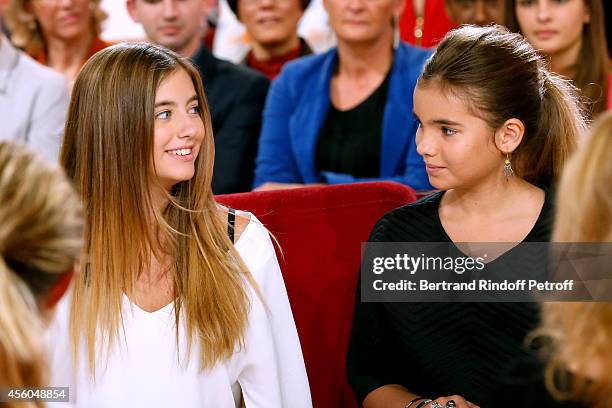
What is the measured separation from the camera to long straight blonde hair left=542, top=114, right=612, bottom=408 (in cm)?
100

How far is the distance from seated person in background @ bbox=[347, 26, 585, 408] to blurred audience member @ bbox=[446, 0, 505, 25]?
3.70 feet

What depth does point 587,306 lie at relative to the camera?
3.43ft

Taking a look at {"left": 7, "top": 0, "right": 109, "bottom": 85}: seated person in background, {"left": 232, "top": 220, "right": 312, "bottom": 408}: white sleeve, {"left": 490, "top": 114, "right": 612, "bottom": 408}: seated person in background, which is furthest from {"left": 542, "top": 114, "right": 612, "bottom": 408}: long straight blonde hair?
{"left": 7, "top": 0, "right": 109, "bottom": 85}: seated person in background

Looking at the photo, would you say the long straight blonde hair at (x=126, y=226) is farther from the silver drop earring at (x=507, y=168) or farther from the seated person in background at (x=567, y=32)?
the seated person in background at (x=567, y=32)

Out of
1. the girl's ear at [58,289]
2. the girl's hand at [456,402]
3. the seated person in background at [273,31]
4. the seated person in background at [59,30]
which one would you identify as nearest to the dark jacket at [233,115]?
the seated person in background at [273,31]

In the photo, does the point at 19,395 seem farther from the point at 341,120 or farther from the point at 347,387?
the point at 341,120

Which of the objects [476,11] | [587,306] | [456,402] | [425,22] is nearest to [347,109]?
[476,11]

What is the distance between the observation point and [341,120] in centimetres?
259

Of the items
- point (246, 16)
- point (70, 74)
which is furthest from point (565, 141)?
point (70, 74)

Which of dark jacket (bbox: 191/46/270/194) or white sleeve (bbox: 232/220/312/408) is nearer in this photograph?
white sleeve (bbox: 232/220/312/408)

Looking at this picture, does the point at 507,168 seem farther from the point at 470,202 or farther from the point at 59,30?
the point at 59,30

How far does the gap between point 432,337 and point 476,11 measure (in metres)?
1.44

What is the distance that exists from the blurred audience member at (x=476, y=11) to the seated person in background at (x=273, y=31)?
1.61 feet

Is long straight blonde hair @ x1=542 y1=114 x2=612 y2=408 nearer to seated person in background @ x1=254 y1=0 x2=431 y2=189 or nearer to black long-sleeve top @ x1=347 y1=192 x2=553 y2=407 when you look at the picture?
A: black long-sleeve top @ x1=347 y1=192 x2=553 y2=407
